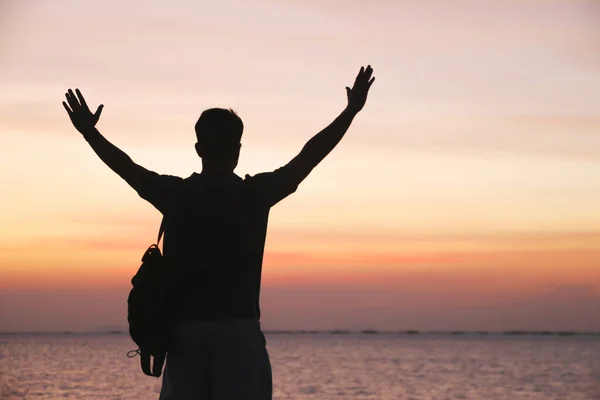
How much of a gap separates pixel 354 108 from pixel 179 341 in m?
1.14

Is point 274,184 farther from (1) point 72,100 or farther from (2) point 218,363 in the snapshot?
(1) point 72,100

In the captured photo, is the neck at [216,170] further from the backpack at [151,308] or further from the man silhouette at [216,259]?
the backpack at [151,308]

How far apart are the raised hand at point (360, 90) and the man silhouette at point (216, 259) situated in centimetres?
48

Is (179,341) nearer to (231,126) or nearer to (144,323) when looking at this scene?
(144,323)

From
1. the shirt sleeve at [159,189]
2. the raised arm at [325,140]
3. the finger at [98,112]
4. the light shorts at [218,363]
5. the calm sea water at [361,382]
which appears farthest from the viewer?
the calm sea water at [361,382]

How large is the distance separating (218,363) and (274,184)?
65cm

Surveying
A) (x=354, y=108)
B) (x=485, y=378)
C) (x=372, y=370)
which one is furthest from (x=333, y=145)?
(x=372, y=370)

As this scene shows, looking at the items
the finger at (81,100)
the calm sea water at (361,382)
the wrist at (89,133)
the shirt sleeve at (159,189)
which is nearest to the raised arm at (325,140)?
the shirt sleeve at (159,189)

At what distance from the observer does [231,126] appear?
11.2 ft

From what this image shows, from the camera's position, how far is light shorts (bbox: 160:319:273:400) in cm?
327

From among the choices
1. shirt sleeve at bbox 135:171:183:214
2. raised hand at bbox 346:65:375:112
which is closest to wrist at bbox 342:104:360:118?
raised hand at bbox 346:65:375:112

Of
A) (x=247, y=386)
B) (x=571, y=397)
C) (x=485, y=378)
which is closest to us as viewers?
(x=247, y=386)

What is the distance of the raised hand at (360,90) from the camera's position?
3789 mm

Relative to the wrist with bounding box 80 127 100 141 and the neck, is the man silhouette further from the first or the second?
the wrist with bounding box 80 127 100 141
